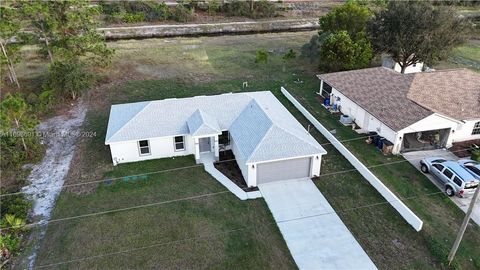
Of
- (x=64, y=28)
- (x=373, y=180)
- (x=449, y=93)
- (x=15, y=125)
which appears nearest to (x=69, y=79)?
(x=64, y=28)

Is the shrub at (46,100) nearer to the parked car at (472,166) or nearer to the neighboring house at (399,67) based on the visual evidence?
the parked car at (472,166)

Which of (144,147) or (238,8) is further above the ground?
(238,8)

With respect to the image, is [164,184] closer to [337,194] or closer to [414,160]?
[337,194]

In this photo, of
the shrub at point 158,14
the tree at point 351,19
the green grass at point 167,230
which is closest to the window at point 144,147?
the green grass at point 167,230

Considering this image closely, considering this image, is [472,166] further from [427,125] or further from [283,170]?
[283,170]

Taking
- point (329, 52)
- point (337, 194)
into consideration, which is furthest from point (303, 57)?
point (337, 194)

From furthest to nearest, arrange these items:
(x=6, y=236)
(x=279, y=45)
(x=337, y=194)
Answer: (x=279, y=45)
(x=337, y=194)
(x=6, y=236)
